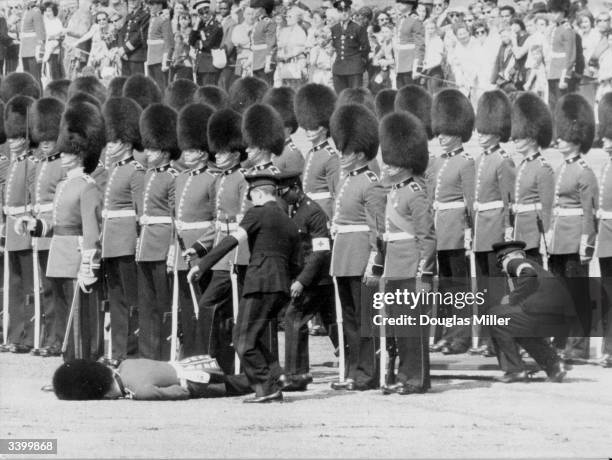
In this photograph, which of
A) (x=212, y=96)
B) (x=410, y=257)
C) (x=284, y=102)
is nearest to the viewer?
(x=410, y=257)

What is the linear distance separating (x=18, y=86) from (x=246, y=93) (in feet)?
6.85

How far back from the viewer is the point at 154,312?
1163cm

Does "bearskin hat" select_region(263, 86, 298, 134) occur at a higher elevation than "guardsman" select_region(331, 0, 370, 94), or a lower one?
Result: lower

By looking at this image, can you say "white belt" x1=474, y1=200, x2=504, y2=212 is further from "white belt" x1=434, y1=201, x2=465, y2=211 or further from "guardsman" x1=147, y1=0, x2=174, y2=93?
"guardsman" x1=147, y1=0, x2=174, y2=93

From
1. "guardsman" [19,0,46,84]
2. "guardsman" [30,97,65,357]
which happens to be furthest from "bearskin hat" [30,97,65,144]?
"guardsman" [19,0,46,84]

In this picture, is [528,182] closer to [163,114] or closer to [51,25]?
[163,114]

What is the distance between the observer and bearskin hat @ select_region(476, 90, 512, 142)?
1230cm

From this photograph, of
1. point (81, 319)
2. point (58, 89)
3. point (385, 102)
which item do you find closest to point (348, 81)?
point (58, 89)

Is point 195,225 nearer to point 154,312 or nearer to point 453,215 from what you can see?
point 154,312

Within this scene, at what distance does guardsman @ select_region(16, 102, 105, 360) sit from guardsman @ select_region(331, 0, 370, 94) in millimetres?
6410

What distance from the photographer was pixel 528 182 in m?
11.6

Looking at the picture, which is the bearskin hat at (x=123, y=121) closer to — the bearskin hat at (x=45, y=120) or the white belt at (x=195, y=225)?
the bearskin hat at (x=45, y=120)

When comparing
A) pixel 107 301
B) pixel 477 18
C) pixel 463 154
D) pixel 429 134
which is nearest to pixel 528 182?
pixel 463 154

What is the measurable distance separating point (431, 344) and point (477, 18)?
6.03m
